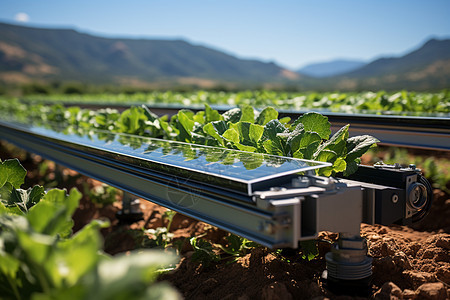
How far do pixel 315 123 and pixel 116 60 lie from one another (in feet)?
526

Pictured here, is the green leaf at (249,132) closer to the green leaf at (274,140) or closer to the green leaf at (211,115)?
the green leaf at (274,140)

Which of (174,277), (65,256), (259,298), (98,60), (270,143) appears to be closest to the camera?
(65,256)

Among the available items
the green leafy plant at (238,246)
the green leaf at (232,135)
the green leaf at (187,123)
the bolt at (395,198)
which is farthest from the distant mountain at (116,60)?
the bolt at (395,198)

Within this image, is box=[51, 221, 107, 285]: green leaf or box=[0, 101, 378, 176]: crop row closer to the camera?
box=[51, 221, 107, 285]: green leaf

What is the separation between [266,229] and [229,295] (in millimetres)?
804

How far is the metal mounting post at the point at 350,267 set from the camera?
5.94 feet

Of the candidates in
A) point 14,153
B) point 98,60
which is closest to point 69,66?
point 98,60

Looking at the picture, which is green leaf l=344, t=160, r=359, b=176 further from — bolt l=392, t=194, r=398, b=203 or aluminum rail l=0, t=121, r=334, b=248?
aluminum rail l=0, t=121, r=334, b=248

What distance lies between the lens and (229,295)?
2135 millimetres

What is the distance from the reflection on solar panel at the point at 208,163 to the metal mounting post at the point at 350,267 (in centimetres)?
35

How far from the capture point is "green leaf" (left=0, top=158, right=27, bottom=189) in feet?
6.64

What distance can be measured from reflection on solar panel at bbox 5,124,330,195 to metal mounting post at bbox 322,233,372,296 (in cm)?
35

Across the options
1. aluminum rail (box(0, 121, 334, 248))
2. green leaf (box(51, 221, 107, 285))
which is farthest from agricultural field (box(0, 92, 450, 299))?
aluminum rail (box(0, 121, 334, 248))

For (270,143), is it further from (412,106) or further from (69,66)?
(69,66)
